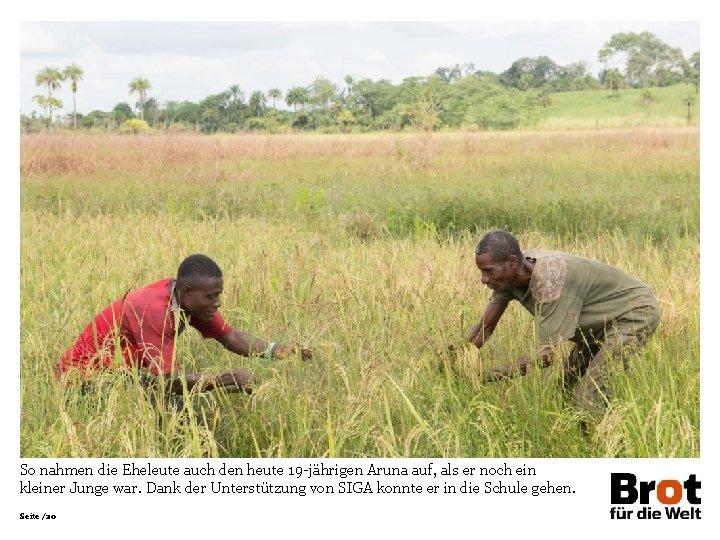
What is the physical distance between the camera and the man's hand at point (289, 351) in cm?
402

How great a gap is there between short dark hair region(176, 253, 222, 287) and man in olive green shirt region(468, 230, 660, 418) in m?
1.32

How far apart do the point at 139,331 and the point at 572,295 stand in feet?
7.22

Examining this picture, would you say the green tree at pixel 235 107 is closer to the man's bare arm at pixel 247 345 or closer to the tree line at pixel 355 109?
the tree line at pixel 355 109

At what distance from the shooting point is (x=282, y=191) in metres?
11.7

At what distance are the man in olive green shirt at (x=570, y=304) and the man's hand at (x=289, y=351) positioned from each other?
0.93 metres

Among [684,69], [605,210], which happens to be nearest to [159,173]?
[605,210]

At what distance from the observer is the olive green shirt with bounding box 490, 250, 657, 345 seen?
13.7 feet

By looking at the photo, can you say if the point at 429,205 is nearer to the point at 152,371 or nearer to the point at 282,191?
the point at 282,191

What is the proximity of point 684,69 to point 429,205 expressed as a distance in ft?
133

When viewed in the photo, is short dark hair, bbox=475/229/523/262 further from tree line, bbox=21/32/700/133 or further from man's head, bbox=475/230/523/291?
tree line, bbox=21/32/700/133

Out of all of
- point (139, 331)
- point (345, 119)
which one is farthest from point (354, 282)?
point (345, 119)

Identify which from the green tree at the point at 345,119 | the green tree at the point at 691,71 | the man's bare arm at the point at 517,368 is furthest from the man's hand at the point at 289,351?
the green tree at the point at 691,71
